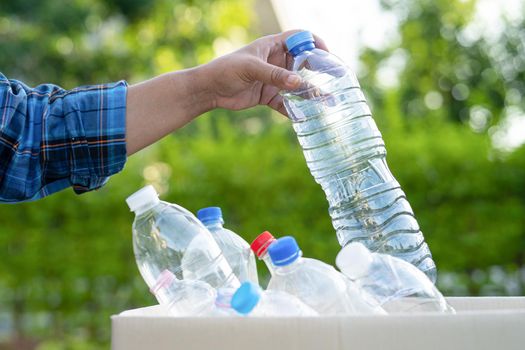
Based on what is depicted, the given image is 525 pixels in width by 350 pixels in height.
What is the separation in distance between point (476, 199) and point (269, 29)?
10.5m

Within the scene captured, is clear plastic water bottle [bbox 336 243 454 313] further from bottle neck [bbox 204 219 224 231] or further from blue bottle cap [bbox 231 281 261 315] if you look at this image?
bottle neck [bbox 204 219 224 231]

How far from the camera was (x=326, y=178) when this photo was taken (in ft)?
6.38

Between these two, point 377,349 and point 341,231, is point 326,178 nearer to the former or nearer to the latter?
point 341,231

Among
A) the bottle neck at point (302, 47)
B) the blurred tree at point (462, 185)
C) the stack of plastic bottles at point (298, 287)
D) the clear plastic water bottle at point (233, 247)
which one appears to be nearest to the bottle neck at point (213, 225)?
the clear plastic water bottle at point (233, 247)

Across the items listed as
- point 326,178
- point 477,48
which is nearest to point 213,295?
point 326,178

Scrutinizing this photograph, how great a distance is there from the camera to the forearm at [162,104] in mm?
1648

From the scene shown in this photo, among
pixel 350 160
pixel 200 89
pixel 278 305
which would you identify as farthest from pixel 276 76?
pixel 278 305

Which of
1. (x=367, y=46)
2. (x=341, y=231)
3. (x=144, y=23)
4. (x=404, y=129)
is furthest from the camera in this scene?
(x=367, y=46)

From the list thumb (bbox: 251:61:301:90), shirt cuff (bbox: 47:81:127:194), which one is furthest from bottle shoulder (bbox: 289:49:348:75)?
shirt cuff (bbox: 47:81:127:194)

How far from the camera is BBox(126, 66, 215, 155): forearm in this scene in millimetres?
→ 1648

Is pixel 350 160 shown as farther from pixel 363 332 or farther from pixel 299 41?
pixel 363 332

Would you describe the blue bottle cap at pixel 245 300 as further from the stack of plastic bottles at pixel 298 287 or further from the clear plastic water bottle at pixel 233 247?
the clear plastic water bottle at pixel 233 247

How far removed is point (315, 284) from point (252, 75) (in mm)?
579

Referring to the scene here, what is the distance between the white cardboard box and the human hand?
2.05 ft
